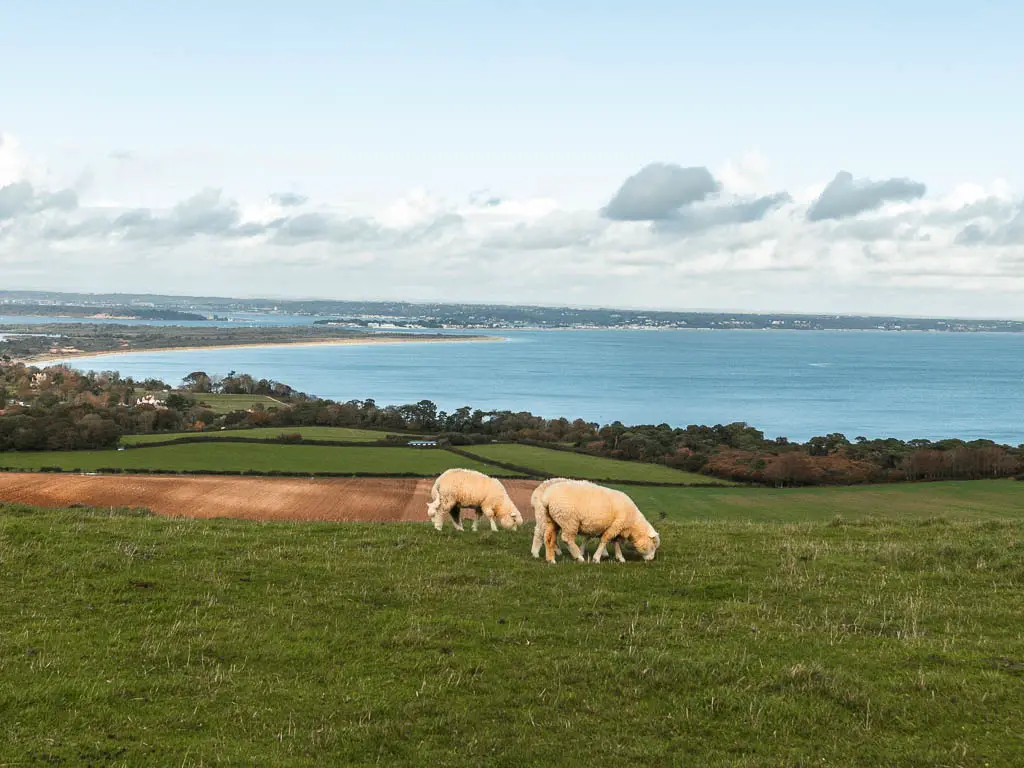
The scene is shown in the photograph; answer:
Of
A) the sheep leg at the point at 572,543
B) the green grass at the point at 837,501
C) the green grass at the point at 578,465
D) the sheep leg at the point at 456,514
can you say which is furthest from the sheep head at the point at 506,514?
the green grass at the point at 578,465

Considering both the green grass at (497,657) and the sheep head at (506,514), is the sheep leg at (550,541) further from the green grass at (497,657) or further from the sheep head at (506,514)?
the sheep head at (506,514)

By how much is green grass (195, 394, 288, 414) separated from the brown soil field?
4960 centimetres

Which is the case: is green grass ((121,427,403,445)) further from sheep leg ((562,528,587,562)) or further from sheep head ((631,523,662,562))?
sheep head ((631,523,662,562))

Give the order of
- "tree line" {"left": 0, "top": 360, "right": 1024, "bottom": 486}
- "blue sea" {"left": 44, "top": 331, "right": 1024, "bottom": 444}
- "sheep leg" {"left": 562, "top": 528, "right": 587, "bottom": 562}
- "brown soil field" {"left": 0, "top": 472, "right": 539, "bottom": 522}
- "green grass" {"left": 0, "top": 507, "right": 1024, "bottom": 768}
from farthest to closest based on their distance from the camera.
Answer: "blue sea" {"left": 44, "top": 331, "right": 1024, "bottom": 444}
"tree line" {"left": 0, "top": 360, "right": 1024, "bottom": 486}
"brown soil field" {"left": 0, "top": 472, "right": 539, "bottom": 522}
"sheep leg" {"left": 562, "top": 528, "right": 587, "bottom": 562}
"green grass" {"left": 0, "top": 507, "right": 1024, "bottom": 768}

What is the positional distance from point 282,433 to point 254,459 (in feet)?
46.9

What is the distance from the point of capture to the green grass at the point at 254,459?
5044cm

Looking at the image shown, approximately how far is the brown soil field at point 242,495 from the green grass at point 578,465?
351 inches

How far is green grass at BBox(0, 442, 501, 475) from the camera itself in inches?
1986

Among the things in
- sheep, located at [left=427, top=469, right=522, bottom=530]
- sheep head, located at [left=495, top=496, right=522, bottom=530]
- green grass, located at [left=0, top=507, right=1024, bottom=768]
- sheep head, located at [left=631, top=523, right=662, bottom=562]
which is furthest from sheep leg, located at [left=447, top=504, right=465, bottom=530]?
sheep head, located at [left=631, top=523, right=662, bottom=562]

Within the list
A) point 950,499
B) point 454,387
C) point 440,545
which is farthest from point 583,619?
point 454,387

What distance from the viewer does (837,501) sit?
4172 centimetres

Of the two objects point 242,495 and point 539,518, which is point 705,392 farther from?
point 539,518

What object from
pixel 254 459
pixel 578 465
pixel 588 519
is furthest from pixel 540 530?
pixel 254 459

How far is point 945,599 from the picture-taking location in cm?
1030
